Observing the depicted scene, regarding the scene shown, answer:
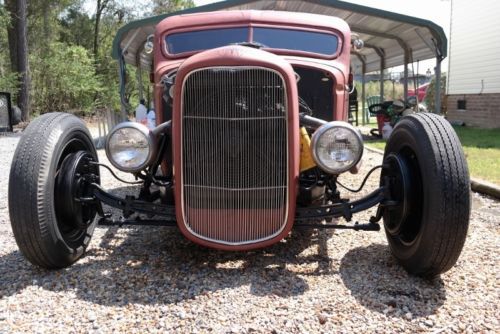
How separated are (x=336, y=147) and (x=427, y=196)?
63cm

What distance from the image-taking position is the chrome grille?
2.92 m

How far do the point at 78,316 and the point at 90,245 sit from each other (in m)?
1.29

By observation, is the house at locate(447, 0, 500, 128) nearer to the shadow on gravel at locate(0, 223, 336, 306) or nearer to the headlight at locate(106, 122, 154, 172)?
the shadow on gravel at locate(0, 223, 336, 306)

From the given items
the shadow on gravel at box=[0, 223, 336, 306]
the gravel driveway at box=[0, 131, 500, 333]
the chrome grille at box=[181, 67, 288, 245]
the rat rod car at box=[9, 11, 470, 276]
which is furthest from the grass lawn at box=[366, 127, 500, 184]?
the chrome grille at box=[181, 67, 288, 245]

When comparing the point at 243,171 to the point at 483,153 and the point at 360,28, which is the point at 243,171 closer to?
the point at 483,153

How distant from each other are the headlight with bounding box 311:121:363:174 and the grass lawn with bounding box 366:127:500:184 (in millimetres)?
3802

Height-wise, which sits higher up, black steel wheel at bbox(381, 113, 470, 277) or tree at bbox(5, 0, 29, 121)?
tree at bbox(5, 0, 29, 121)

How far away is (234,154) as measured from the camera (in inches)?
117

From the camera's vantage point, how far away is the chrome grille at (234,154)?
2.92 m

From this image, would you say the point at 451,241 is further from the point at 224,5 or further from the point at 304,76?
the point at 224,5

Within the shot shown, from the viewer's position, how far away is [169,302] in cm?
274

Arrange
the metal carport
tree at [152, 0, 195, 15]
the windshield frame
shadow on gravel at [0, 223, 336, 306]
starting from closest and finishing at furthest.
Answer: shadow on gravel at [0, 223, 336, 306]
the windshield frame
the metal carport
tree at [152, 0, 195, 15]

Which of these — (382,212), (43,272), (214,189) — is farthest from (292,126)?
(43,272)

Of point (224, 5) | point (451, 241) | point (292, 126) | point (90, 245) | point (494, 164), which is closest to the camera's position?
point (451, 241)
